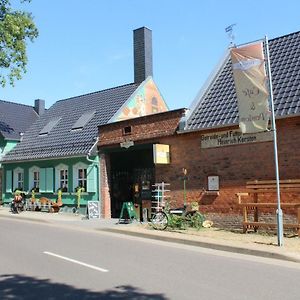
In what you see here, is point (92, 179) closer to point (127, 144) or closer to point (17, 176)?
point (127, 144)

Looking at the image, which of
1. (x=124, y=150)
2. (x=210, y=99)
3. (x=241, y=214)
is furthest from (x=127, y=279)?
(x=124, y=150)

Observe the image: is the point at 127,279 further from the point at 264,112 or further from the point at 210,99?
the point at 210,99

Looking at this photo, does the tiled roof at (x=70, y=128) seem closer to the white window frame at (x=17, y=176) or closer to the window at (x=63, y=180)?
the white window frame at (x=17, y=176)

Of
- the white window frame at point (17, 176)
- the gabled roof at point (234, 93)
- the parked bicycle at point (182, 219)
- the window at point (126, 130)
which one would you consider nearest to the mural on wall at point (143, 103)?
the window at point (126, 130)

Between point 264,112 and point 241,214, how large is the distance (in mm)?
4401

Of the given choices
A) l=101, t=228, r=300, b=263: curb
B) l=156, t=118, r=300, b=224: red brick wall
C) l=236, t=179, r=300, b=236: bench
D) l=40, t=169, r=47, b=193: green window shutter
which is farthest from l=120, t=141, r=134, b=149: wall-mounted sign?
l=40, t=169, r=47, b=193: green window shutter

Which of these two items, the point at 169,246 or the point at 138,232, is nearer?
the point at 169,246

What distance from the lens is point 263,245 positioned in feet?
38.9

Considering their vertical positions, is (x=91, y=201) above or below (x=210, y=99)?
below

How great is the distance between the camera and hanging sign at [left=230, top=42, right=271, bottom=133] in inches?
498

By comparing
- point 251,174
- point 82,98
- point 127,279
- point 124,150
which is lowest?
point 127,279

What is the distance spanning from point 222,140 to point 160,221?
3.63 meters

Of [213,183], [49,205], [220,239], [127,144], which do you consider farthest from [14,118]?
[220,239]

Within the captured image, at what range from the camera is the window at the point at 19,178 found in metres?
28.3
